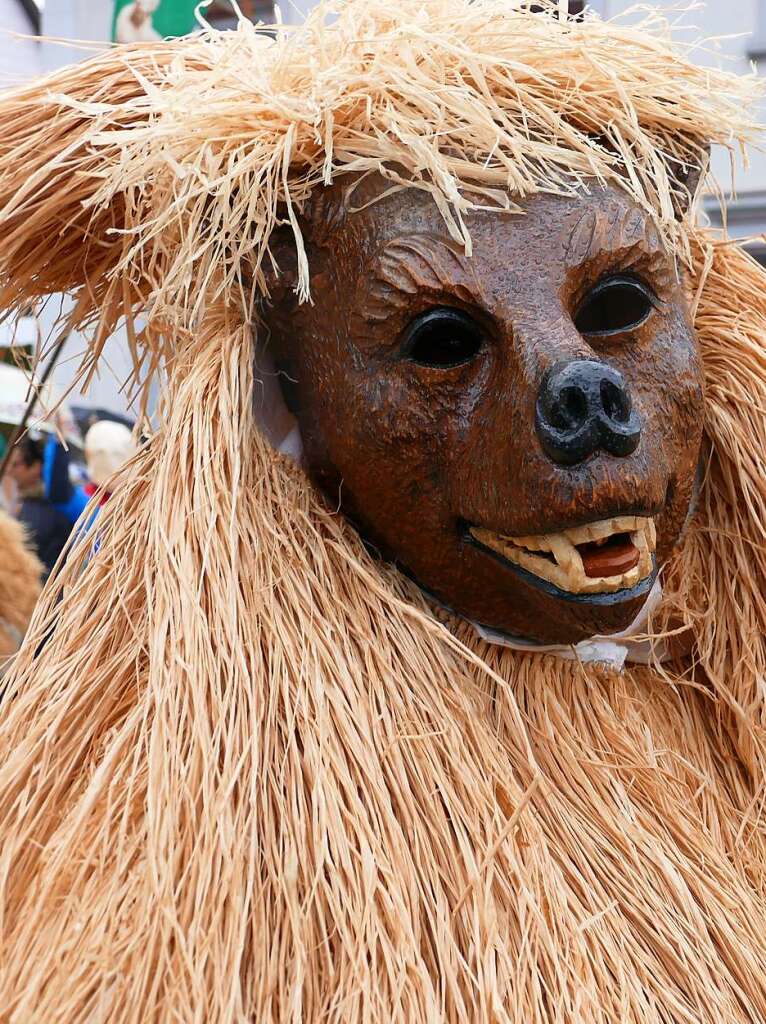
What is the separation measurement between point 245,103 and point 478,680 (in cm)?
52

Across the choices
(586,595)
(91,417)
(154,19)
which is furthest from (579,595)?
(91,417)

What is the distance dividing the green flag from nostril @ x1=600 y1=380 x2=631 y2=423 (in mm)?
2563

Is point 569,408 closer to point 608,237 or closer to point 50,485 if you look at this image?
point 608,237

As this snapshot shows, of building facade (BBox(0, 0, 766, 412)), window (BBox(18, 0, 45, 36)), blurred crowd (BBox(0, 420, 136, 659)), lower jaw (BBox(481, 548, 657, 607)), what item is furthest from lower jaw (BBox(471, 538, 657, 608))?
window (BBox(18, 0, 45, 36))

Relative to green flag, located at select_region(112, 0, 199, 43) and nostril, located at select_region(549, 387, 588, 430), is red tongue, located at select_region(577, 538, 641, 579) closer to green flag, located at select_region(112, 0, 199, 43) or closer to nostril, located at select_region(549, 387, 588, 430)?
nostril, located at select_region(549, 387, 588, 430)

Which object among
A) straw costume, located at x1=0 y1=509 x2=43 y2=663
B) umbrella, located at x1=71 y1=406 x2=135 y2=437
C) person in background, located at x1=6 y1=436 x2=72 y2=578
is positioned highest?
straw costume, located at x1=0 y1=509 x2=43 y2=663

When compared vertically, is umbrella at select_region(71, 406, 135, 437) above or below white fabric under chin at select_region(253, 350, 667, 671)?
below

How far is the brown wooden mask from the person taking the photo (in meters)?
0.82

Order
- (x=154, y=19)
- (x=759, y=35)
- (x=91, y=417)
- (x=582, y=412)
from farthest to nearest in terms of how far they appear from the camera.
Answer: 1. (x=91, y=417)
2. (x=759, y=35)
3. (x=154, y=19)
4. (x=582, y=412)

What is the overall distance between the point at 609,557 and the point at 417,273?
269 mm

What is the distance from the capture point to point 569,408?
0.81 metres

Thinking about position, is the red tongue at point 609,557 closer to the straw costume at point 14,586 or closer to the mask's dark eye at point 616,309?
the mask's dark eye at point 616,309

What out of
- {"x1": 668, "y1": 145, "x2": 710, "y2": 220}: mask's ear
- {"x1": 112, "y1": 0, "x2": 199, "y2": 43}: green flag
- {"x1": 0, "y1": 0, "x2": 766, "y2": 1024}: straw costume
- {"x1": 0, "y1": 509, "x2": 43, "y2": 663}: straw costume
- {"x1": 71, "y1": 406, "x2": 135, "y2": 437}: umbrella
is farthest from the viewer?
{"x1": 71, "y1": 406, "x2": 135, "y2": 437}: umbrella

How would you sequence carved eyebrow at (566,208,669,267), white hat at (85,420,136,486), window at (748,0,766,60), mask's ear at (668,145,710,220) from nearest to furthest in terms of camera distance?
carved eyebrow at (566,208,669,267)
mask's ear at (668,145,710,220)
white hat at (85,420,136,486)
window at (748,0,766,60)
